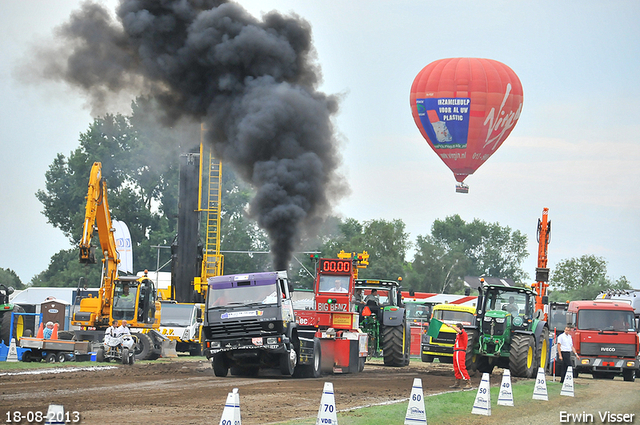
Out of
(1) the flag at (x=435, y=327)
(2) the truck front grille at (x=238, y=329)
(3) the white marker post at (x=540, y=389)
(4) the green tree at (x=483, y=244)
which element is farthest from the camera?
(4) the green tree at (x=483, y=244)

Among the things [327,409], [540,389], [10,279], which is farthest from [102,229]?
[10,279]

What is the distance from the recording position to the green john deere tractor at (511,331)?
952 inches

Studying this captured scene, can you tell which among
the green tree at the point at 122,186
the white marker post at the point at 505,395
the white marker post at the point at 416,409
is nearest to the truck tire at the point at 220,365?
the white marker post at the point at 505,395

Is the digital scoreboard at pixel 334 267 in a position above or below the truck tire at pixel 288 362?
above

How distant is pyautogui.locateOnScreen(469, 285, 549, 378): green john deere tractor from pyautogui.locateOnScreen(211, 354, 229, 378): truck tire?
7549mm

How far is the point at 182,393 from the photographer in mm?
16828

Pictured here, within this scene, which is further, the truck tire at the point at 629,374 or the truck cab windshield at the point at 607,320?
the truck cab windshield at the point at 607,320

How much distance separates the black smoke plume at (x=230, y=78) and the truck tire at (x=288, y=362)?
20.8ft

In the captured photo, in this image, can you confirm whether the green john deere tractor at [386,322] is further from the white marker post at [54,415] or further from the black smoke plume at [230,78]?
the white marker post at [54,415]

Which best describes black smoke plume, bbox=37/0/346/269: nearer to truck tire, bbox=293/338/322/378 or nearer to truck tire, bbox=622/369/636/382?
truck tire, bbox=293/338/322/378

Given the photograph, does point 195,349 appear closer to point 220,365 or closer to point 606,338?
point 220,365

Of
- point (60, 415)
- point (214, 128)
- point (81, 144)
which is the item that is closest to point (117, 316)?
point (214, 128)

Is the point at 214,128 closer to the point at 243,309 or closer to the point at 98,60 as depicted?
the point at 98,60

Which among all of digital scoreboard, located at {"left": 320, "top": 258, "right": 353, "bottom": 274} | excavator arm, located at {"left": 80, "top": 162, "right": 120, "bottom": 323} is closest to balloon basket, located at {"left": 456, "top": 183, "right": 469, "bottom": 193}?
excavator arm, located at {"left": 80, "top": 162, "right": 120, "bottom": 323}
